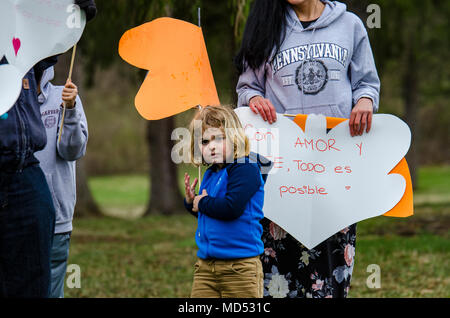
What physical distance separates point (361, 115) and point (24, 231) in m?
1.55

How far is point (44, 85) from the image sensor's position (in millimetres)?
3072

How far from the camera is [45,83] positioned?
3059 mm

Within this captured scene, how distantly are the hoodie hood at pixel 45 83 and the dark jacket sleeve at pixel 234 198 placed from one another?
2.82 ft

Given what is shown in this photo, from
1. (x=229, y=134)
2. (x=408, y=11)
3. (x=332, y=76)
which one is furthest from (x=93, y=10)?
(x=408, y=11)

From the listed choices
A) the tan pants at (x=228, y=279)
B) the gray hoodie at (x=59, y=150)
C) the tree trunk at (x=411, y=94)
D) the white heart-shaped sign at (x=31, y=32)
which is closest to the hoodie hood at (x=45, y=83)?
the gray hoodie at (x=59, y=150)

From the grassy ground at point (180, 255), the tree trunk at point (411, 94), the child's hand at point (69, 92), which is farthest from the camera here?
the tree trunk at point (411, 94)

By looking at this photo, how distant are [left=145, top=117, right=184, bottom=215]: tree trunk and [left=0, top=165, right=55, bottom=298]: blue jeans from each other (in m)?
10.8

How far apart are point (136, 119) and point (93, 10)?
77.0ft

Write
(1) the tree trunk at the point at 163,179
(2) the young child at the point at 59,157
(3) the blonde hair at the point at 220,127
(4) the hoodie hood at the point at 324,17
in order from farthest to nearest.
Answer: (1) the tree trunk at the point at 163,179 → (4) the hoodie hood at the point at 324,17 → (2) the young child at the point at 59,157 → (3) the blonde hair at the point at 220,127

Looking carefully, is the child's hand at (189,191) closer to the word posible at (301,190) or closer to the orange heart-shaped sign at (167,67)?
the orange heart-shaped sign at (167,67)

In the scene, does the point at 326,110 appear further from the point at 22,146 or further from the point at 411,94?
the point at 411,94

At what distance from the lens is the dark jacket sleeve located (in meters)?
2.70

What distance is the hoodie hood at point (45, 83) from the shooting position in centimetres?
296

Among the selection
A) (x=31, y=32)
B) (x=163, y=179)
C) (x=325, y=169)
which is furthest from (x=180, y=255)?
(x=163, y=179)
